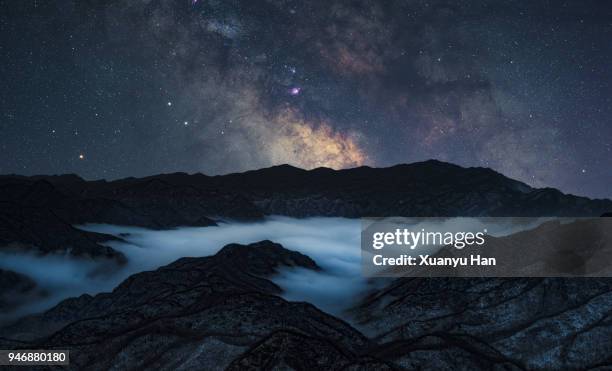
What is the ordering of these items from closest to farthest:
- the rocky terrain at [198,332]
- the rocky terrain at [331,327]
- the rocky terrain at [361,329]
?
1. the rocky terrain at [198,332]
2. the rocky terrain at [361,329]
3. the rocky terrain at [331,327]

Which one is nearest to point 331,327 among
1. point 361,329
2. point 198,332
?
point 361,329

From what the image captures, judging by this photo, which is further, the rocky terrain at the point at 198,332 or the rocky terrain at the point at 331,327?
the rocky terrain at the point at 331,327

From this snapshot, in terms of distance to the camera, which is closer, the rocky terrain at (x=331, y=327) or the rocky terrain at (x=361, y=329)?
the rocky terrain at (x=361, y=329)

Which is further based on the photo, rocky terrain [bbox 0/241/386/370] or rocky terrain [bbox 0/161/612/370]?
rocky terrain [bbox 0/161/612/370]

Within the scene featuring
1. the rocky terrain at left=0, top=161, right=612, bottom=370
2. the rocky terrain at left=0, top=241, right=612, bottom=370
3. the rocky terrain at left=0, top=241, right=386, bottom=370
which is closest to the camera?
the rocky terrain at left=0, top=241, right=386, bottom=370

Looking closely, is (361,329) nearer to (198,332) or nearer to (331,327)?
(331,327)

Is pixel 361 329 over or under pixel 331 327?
under

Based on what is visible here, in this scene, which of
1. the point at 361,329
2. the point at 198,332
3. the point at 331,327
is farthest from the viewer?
the point at 361,329

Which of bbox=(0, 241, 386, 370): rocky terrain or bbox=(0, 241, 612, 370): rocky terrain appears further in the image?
bbox=(0, 241, 612, 370): rocky terrain

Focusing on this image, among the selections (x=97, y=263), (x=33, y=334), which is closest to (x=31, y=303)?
(x=97, y=263)

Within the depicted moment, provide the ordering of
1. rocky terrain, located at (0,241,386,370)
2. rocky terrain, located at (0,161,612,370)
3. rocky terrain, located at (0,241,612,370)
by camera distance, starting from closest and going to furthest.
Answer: rocky terrain, located at (0,241,386,370) < rocky terrain, located at (0,241,612,370) < rocky terrain, located at (0,161,612,370)

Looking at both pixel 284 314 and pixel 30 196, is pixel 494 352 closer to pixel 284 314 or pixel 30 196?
pixel 284 314

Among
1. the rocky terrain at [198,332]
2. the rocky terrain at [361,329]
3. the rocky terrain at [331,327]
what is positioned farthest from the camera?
the rocky terrain at [331,327]

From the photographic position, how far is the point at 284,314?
72.4 m
